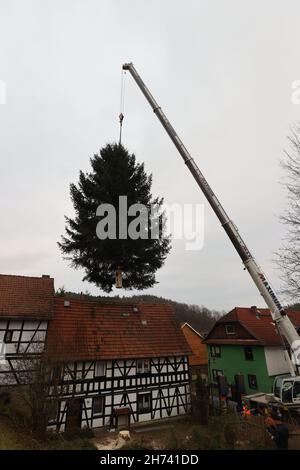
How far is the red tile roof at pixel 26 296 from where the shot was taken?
677 inches

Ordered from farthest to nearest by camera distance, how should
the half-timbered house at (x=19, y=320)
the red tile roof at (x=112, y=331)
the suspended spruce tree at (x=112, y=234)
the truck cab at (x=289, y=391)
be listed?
the suspended spruce tree at (x=112, y=234) < the red tile roof at (x=112, y=331) < the half-timbered house at (x=19, y=320) < the truck cab at (x=289, y=391)

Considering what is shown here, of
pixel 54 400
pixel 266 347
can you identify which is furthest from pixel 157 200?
pixel 54 400

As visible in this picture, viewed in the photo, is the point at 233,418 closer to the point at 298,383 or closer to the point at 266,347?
the point at 298,383

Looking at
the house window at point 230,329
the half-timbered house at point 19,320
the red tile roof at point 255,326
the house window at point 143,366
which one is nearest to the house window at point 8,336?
the half-timbered house at point 19,320

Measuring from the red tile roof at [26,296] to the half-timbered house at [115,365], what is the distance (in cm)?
106

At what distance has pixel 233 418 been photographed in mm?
14594

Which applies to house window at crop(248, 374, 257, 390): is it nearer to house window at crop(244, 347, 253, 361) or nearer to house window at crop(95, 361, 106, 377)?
house window at crop(244, 347, 253, 361)

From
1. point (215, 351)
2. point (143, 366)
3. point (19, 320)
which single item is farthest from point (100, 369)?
point (215, 351)

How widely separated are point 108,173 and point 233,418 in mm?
19171

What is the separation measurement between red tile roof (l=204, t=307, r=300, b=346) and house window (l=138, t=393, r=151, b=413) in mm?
10424

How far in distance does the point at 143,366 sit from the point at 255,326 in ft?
39.6

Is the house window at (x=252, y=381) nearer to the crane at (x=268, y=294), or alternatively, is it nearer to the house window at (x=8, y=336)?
the crane at (x=268, y=294)

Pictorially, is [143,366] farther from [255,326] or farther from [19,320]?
[255,326]

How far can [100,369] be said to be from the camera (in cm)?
1800
